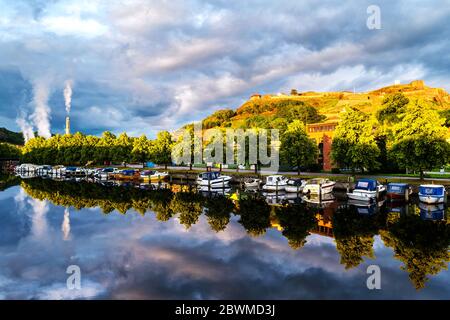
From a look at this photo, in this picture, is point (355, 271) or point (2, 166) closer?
point (355, 271)

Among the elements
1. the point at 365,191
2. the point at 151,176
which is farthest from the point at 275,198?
the point at 151,176

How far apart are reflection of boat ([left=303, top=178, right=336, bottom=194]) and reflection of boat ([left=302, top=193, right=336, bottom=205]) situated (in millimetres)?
→ 718

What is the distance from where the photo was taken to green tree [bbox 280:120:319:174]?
7025 centimetres

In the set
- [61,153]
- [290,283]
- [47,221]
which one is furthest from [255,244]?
[61,153]

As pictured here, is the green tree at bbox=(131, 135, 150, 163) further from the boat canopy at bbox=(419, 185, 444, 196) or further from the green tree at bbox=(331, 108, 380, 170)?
the boat canopy at bbox=(419, 185, 444, 196)

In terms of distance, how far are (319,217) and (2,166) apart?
661 feet

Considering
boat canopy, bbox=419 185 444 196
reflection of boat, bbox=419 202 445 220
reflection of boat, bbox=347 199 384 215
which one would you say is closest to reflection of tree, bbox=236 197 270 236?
reflection of boat, bbox=347 199 384 215

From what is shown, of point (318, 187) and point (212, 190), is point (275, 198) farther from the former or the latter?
point (212, 190)

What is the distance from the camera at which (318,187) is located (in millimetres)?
53125

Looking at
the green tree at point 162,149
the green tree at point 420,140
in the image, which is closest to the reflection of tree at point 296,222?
the green tree at point 420,140

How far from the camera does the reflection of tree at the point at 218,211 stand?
117 ft

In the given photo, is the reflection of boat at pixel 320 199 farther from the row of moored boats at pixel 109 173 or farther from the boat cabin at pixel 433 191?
the row of moored boats at pixel 109 173
